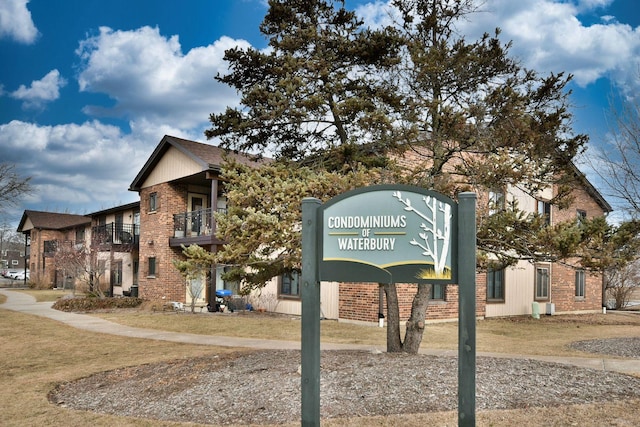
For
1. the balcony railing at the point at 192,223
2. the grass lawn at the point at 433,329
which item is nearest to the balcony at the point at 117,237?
the balcony railing at the point at 192,223

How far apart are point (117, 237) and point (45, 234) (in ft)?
72.0

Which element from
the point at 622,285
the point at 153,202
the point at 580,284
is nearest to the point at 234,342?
the point at 153,202

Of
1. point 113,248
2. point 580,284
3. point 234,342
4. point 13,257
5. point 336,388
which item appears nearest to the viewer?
point 336,388

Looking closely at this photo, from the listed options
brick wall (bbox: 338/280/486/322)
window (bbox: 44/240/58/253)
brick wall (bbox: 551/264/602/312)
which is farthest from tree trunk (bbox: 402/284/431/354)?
window (bbox: 44/240/58/253)

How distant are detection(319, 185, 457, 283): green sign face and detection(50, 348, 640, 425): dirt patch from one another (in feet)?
6.81

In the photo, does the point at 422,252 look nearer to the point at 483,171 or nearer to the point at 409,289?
the point at 483,171

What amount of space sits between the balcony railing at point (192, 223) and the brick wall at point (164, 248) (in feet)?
1.06

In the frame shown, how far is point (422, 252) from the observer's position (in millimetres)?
5469

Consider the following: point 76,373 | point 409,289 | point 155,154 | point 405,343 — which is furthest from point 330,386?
point 155,154

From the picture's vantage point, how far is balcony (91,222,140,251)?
30844mm

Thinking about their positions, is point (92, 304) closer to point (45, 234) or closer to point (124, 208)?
point (124, 208)

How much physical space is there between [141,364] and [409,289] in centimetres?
1010

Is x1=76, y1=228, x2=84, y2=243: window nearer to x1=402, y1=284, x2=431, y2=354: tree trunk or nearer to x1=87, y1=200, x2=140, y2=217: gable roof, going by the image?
x1=87, y1=200, x2=140, y2=217: gable roof

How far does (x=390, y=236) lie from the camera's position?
5602mm
